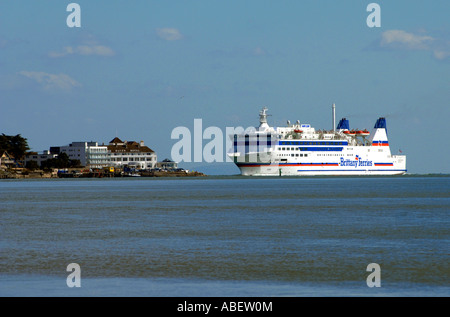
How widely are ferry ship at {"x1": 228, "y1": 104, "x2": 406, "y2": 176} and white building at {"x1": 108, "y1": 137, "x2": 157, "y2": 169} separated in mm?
70937

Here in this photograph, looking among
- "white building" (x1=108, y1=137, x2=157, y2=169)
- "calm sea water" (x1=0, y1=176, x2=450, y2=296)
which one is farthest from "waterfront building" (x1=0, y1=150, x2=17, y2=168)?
"calm sea water" (x1=0, y1=176, x2=450, y2=296)

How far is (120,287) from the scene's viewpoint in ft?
50.3

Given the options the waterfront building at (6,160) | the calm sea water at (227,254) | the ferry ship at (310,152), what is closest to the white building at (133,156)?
the waterfront building at (6,160)

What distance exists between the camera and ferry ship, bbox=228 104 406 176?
112250mm

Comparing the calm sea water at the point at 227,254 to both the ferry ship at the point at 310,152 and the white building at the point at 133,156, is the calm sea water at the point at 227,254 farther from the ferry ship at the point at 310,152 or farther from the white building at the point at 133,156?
the white building at the point at 133,156

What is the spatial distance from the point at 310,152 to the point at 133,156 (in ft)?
277

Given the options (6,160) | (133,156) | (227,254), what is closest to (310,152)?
(6,160)

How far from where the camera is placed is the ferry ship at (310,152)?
112250 mm

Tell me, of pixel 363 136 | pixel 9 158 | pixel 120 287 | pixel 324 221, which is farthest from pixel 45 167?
pixel 120 287

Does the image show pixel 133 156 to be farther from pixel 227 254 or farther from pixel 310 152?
pixel 227 254

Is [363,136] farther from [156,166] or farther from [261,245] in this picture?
[261,245]

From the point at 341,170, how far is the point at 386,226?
87.3 meters

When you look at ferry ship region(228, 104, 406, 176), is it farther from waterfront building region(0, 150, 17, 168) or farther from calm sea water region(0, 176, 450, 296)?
calm sea water region(0, 176, 450, 296)

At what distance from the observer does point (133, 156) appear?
18812cm
